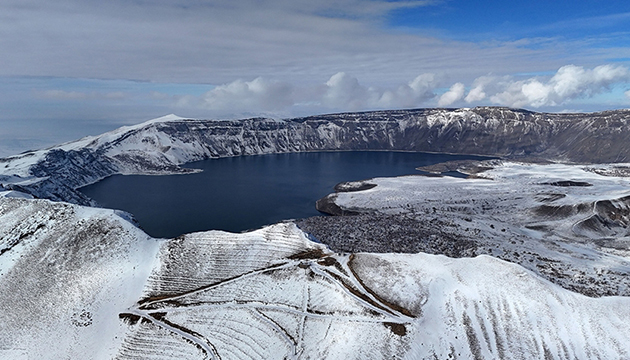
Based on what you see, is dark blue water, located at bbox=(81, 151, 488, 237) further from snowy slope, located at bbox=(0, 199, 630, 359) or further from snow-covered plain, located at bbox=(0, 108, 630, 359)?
snowy slope, located at bbox=(0, 199, 630, 359)

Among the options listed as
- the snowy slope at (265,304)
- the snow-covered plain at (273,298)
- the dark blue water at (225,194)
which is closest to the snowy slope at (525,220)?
the snow-covered plain at (273,298)

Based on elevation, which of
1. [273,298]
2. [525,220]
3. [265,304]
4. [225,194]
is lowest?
[525,220]

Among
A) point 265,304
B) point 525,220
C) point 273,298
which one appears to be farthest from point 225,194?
point 525,220

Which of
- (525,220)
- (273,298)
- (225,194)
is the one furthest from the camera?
(225,194)

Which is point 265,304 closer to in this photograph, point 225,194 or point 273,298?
point 273,298

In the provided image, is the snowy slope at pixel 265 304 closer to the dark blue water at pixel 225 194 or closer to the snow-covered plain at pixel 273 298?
the snow-covered plain at pixel 273 298
